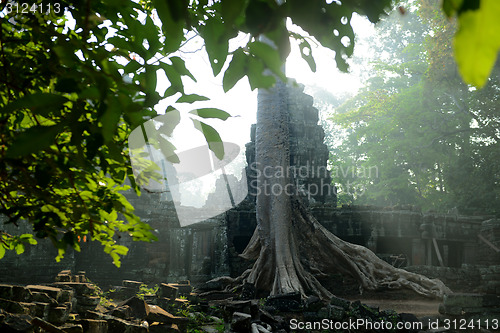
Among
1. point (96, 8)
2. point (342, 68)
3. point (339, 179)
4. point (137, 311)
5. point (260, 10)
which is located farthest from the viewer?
point (339, 179)

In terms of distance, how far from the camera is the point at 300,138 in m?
19.4

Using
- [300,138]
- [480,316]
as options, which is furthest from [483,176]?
[480,316]

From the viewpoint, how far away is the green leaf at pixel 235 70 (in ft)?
5.12

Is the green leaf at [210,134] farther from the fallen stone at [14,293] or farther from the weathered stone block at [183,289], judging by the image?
the weathered stone block at [183,289]

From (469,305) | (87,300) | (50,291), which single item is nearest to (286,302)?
(469,305)

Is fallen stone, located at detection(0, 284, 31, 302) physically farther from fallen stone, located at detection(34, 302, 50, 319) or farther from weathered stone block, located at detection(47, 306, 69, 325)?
weathered stone block, located at detection(47, 306, 69, 325)

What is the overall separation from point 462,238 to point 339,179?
16.0 meters

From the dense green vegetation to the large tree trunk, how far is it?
8891 millimetres

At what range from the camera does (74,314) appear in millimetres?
6004

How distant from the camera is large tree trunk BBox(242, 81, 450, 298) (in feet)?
31.7

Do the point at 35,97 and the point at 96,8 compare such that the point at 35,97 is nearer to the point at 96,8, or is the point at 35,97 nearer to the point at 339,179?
the point at 96,8

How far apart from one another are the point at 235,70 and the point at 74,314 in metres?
5.86

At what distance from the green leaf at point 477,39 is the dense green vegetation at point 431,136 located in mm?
16822

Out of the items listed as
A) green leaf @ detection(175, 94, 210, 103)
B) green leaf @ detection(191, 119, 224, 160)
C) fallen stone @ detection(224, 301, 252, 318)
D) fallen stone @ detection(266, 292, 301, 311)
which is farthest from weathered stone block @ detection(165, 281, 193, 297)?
green leaf @ detection(175, 94, 210, 103)
